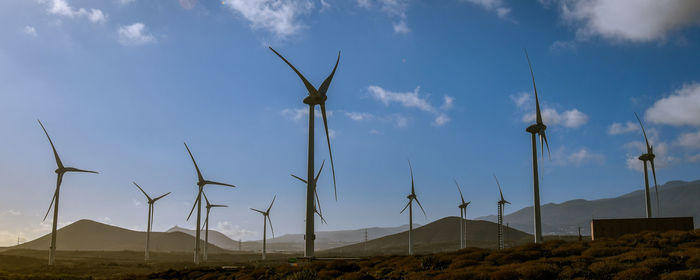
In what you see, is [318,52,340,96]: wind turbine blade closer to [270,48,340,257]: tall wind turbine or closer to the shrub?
[270,48,340,257]: tall wind turbine

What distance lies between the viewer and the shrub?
2283 centimetres

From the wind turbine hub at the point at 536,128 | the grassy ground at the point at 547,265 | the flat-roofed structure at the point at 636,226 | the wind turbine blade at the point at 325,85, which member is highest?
the wind turbine blade at the point at 325,85

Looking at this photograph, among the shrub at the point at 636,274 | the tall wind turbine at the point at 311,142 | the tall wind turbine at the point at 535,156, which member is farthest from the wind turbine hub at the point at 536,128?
the shrub at the point at 636,274

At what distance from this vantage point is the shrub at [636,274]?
2283 cm

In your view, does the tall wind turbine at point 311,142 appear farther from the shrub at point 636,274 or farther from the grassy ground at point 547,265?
the shrub at point 636,274

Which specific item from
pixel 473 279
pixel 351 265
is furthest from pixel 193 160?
pixel 473 279

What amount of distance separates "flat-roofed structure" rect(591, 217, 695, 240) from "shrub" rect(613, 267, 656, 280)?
3125 cm

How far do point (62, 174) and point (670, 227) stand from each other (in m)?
89.9

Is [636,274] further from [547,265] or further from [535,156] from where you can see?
[535,156]

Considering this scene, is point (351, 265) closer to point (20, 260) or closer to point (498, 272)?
point (498, 272)

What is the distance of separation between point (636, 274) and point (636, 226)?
33.7 metres

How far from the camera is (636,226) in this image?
52.3 metres

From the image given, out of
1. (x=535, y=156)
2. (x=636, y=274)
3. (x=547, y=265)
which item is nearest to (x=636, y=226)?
(x=535, y=156)

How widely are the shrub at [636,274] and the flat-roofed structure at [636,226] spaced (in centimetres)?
→ 3125
